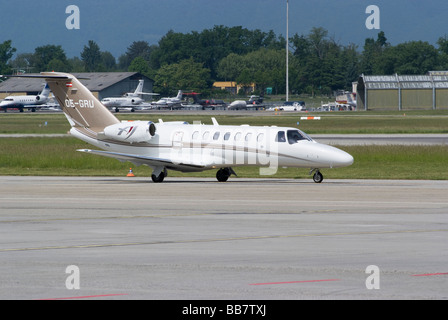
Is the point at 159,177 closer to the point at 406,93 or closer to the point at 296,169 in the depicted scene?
the point at 296,169

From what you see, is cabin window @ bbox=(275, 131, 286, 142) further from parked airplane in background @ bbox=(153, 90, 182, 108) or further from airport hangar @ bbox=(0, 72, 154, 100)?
airport hangar @ bbox=(0, 72, 154, 100)

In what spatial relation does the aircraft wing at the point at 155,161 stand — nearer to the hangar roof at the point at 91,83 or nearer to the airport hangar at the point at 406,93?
the airport hangar at the point at 406,93

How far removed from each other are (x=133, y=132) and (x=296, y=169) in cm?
1046

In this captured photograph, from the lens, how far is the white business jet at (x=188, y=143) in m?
31.9

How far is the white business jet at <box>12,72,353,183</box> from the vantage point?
1256 inches

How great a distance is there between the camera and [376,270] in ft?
43.8

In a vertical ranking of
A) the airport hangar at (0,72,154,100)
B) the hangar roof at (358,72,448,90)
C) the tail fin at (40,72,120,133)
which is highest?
the airport hangar at (0,72,154,100)

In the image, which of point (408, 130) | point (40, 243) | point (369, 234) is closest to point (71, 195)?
point (40, 243)

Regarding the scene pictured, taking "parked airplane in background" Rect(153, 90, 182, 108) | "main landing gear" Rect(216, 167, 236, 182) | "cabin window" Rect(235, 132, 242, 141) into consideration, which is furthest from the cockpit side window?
"parked airplane in background" Rect(153, 90, 182, 108)

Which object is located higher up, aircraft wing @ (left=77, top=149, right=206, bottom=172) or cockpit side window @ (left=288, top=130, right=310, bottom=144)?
cockpit side window @ (left=288, top=130, right=310, bottom=144)

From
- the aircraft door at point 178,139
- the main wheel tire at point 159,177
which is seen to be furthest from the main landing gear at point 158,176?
the aircraft door at point 178,139

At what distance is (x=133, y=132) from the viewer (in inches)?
1345

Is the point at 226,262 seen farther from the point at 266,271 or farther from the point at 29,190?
the point at 29,190
